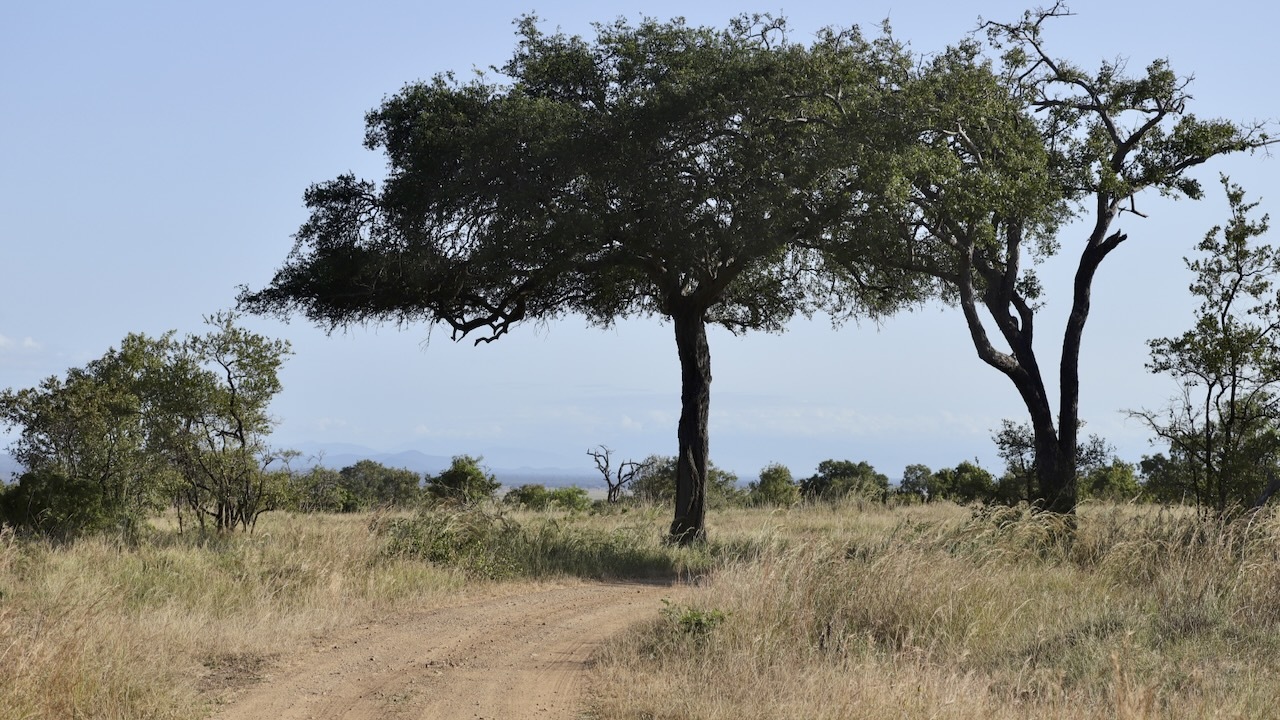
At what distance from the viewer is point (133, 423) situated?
20469mm

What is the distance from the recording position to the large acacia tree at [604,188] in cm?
1802

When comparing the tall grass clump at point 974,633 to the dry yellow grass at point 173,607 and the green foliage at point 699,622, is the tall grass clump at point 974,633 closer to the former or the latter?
the green foliage at point 699,622

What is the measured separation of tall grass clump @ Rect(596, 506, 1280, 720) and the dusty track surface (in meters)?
0.60

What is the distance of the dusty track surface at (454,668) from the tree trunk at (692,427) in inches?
266

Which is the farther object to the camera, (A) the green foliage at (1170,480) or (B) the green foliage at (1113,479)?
(B) the green foliage at (1113,479)

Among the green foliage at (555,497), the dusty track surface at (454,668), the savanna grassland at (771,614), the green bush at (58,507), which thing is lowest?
the dusty track surface at (454,668)

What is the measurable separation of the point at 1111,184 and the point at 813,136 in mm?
5502

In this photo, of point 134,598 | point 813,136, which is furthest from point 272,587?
point 813,136

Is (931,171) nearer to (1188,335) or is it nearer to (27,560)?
(1188,335)

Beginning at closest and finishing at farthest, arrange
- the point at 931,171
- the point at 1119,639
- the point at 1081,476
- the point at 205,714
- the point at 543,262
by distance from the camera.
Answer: the point at 205,714
the point at 1119,639
the point at 931,171
the point at 543,262
the point at 1081,476

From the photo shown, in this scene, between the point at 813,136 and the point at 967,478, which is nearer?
the point at 813,136

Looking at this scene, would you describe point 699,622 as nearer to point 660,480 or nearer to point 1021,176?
point 1021,176

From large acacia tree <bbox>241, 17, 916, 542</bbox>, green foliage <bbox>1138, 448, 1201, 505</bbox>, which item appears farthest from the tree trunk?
green foliage <bbox>1138, 448, 1201, 505</bbox>

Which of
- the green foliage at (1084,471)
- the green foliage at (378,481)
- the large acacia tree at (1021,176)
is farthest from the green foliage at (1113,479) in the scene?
the green foliage at (378,481)
